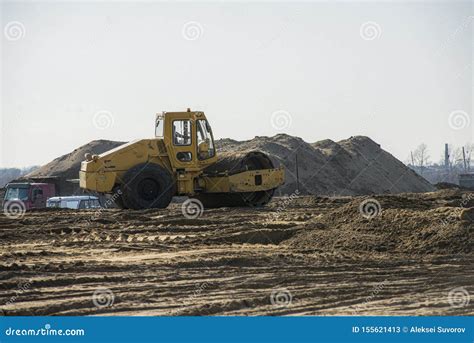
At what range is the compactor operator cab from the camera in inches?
859

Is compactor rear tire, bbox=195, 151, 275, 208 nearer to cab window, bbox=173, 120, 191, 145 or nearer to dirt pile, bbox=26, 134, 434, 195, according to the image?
cab window, bbox=173, 120, 191, 145

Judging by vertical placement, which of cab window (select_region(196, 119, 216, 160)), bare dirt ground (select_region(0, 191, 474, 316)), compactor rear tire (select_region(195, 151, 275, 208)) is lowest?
bare dirt ground (select_region(0, 191, 474, 316))

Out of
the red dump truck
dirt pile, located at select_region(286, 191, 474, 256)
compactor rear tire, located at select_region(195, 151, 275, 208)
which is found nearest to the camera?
dirt pile, located at select_region(286, 191, 474, 256)

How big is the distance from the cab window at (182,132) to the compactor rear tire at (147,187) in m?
0.86

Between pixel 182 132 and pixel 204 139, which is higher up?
pixel 182 132

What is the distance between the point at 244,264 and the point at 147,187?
32.0ft

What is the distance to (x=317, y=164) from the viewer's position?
40688 mm

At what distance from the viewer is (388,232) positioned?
580 inches

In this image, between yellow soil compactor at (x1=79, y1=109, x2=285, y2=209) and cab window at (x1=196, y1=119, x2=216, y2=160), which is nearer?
yellow soil compactor at (x1=79, y1=109, x2=285, y2=209)

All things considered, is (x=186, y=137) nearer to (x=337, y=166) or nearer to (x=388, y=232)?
(x=388, y=232)

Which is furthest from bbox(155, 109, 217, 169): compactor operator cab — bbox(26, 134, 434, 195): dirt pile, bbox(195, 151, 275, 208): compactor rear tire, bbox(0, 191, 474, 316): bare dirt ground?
bbox(26, 134, 434, 195): dirt pile

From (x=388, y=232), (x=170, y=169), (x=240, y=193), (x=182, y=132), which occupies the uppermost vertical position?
(x=182, y=132)

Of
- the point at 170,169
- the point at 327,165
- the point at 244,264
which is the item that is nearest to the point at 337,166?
the point at 327,165

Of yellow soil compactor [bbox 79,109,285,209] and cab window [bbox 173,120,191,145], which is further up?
cab window [bbox 173,120,191,145]
